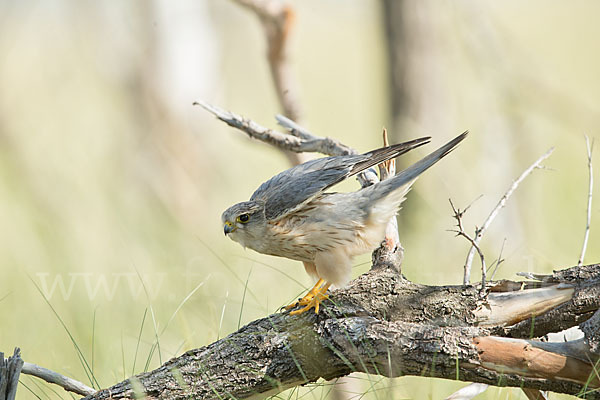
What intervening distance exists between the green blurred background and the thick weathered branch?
4.78 feet

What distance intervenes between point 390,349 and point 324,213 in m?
1.00

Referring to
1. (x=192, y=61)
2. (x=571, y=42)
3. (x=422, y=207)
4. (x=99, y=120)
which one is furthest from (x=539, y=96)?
(x=571, y=42)

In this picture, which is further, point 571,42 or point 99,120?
point 571,42

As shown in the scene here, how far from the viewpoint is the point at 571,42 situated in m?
15.1

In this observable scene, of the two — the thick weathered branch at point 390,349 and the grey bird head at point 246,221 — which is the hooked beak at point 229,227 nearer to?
the grey bird head at point 246,221

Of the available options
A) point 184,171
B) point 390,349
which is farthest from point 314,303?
point 184,171

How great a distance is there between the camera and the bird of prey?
2689mm

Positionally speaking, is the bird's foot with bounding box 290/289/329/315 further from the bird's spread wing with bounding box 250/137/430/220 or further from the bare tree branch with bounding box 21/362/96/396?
the bare tree branch with bounding box 21/362/96/396

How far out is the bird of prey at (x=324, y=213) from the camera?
106 inches

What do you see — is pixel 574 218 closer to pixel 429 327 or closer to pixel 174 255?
pixel 174 255

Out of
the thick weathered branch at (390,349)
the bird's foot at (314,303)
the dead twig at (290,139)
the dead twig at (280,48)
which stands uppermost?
the dead twig at (280,48)

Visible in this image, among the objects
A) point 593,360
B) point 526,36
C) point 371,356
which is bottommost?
point 593,360

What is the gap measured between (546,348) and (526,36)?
15.4 meters

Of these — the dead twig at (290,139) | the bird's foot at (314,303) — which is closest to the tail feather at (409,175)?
the dead twig at (290,139)
